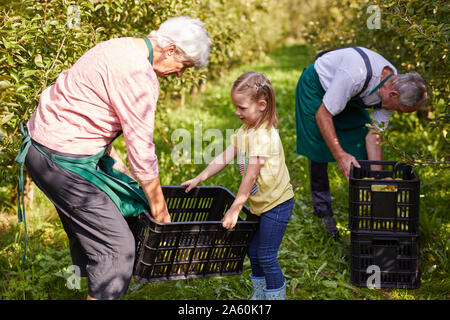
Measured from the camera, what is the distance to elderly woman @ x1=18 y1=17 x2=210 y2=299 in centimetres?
228

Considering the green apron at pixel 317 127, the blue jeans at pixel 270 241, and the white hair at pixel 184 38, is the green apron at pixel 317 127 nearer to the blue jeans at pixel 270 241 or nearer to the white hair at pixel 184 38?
the blue jeans at pixel 270 241

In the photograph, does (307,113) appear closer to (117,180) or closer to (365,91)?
(365,91)

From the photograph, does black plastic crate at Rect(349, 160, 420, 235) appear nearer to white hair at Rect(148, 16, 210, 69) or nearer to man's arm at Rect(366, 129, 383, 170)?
man's arm at Rect(366, 129, 383, 170)

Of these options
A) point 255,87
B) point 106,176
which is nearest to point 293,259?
point 255,87

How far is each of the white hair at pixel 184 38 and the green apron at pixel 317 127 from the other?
1.64 metres

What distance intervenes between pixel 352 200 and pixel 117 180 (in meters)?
1.42

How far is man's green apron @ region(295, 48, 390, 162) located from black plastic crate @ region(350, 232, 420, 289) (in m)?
0.98

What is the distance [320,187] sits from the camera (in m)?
4.10

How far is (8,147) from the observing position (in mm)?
2824

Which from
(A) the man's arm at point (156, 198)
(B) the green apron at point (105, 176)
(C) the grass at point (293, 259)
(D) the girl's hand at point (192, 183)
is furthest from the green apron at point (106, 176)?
(C) the grass at point (293, 259)

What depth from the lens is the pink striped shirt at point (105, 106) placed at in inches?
89.3

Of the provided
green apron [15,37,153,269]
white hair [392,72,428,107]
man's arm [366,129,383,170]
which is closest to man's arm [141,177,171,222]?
green apron [15,37,153,269]

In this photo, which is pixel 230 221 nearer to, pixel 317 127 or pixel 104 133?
pixel 104 133
